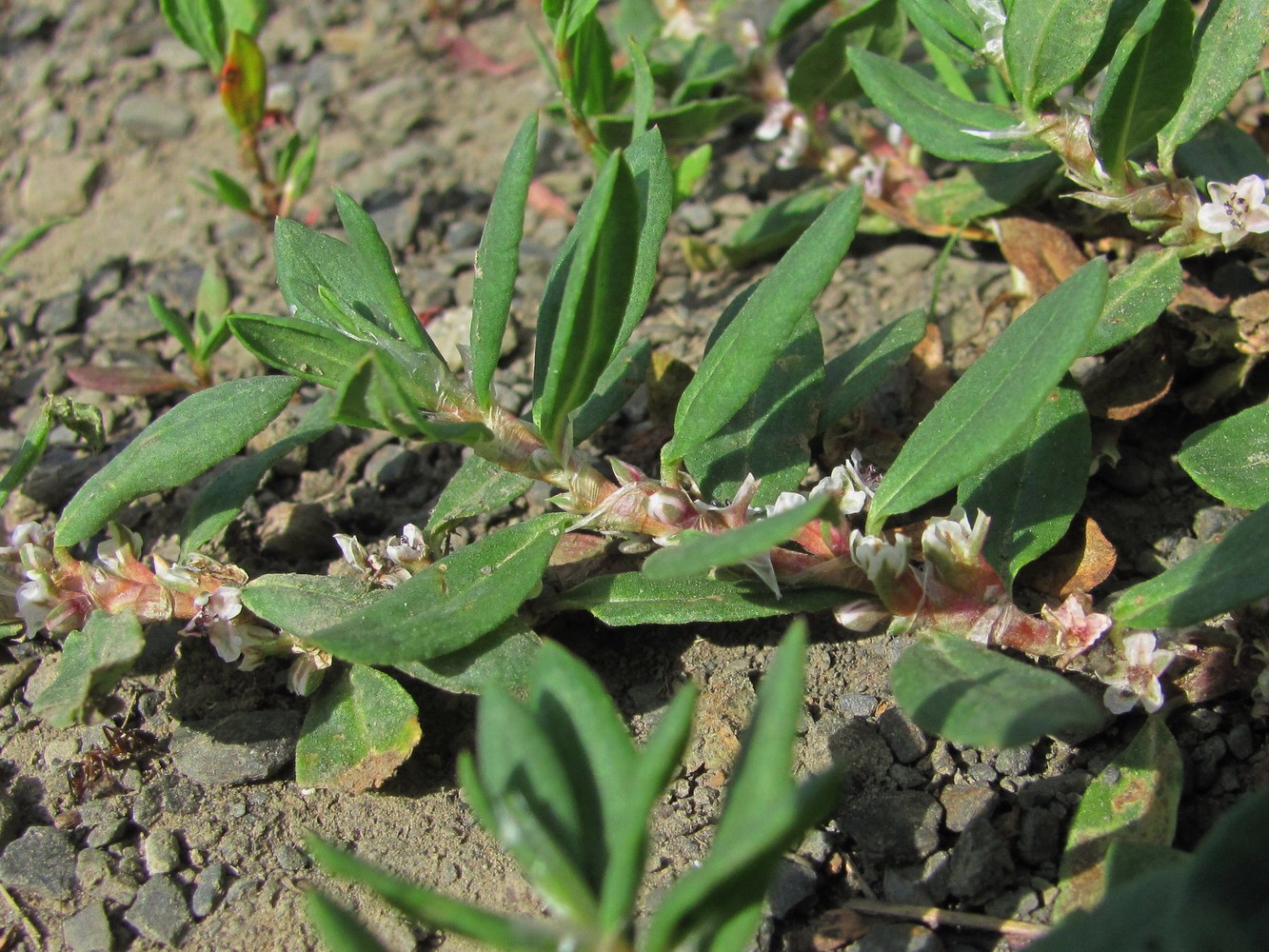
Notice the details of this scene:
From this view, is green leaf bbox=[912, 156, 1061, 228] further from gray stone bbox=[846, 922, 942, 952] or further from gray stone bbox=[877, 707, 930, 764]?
gray stone bbox=[846, 922, 942, 952]

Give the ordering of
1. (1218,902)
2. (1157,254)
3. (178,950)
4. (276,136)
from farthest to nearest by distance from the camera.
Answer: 1. (276,136)
2. (1157,254)
3. (178,950)
4. (1218,902)

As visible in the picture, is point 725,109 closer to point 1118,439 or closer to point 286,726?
point 1118,439

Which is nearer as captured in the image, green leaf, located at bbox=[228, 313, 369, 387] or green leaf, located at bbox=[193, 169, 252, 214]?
green leaf, located at bbox=[228, 313, 369, 387]

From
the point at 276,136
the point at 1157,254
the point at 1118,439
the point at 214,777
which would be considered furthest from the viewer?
the point at 276,136

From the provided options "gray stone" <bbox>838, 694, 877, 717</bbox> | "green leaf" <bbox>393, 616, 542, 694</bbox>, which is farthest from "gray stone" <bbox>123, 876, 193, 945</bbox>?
"gray stone" <bbox>838, 694, 877, 717</bbox>

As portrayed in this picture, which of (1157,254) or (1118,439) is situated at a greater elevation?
(1157,254)

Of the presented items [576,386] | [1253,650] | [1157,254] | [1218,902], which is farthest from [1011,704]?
[1157,254]
